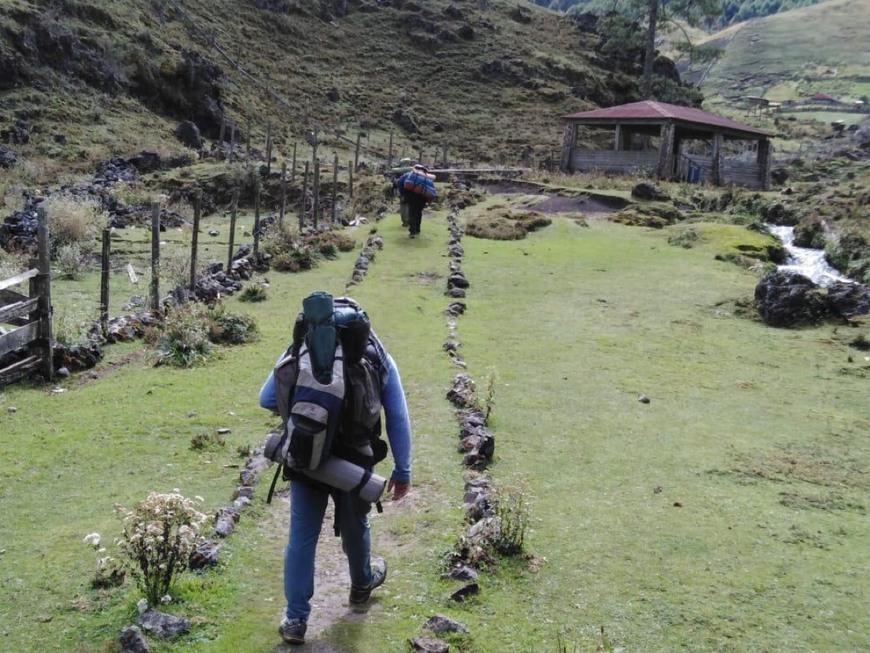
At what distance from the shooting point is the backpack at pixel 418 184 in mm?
20875

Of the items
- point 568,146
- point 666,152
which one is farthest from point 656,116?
point 568,146

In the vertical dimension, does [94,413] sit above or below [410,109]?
below

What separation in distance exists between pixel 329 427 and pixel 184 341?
774cm

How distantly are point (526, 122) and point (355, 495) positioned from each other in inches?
2311

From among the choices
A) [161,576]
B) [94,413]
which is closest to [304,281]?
[94,413]

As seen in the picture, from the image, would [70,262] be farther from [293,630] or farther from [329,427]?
[329,427]

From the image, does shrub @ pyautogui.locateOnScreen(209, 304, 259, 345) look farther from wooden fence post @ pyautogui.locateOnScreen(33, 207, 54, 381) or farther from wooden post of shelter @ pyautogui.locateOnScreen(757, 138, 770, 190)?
wooden post of shelter @ pyautogui.locateOnScreen(757, 138, 770, 190)

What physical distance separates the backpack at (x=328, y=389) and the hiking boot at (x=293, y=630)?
866 millimetres

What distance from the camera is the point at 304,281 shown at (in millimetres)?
17438

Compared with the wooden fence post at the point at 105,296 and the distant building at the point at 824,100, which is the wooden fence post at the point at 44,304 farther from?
the distant building at the point at 824,100

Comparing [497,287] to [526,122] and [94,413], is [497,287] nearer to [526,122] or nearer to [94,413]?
[94,413]

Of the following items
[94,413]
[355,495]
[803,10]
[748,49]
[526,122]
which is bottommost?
[94,413]

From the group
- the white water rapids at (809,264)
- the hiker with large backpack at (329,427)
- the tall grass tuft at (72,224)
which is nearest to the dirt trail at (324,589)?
the hiker with large backpack at (329,427)

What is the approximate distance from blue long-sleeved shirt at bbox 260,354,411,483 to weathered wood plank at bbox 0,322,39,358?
6151mm
